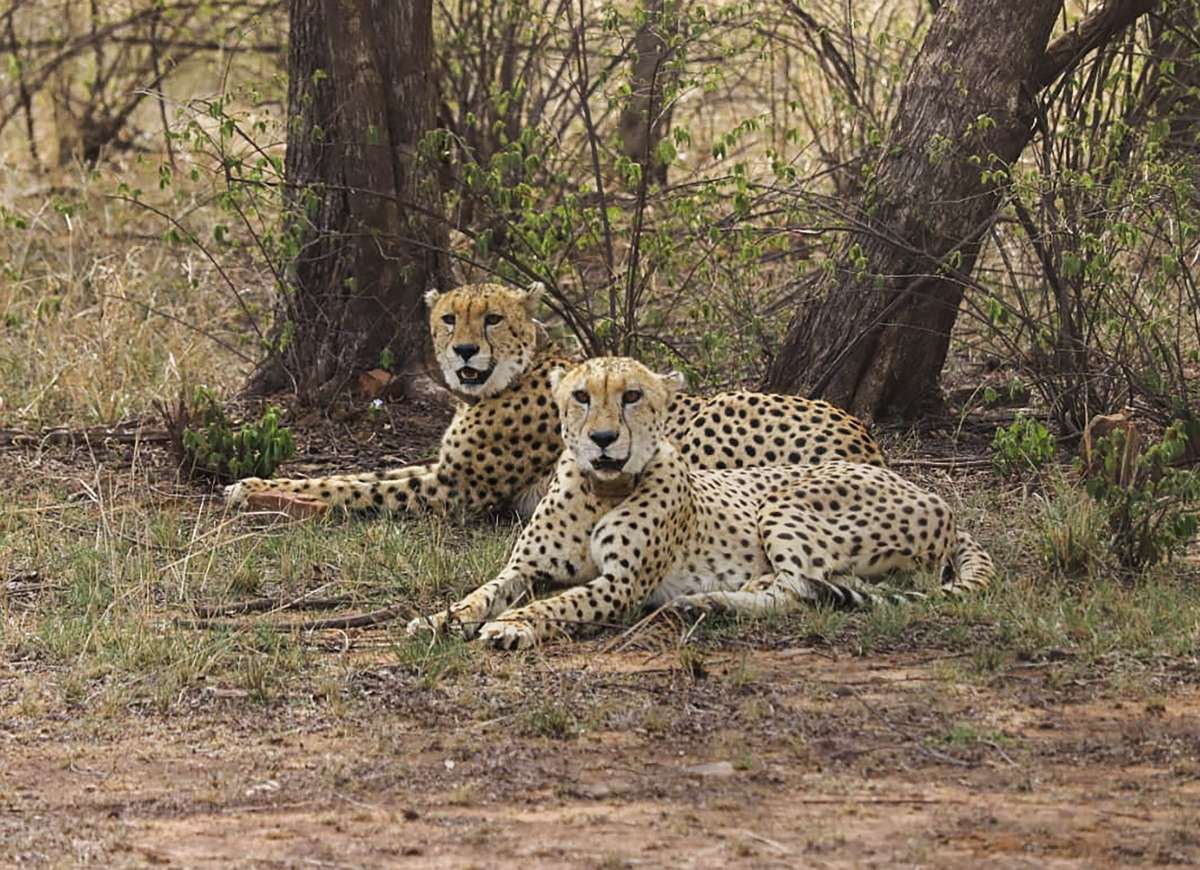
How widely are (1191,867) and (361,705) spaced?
2.15m

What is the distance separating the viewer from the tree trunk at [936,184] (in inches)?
298

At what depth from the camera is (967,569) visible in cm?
586

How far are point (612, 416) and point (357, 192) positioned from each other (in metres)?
3.05

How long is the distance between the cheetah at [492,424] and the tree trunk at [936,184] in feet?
3.31

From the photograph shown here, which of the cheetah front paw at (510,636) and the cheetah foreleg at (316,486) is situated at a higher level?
the cheetah foreleg at (316,486)

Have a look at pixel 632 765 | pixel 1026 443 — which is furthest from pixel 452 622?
pixel 1026 443

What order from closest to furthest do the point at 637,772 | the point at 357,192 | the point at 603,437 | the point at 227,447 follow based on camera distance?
the point at 637,772 < the point at 603,437 < the point at 227,447 < the point at 357,192

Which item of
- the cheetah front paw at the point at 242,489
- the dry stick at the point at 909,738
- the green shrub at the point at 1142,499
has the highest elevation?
the green shrub at the point at 1142,499

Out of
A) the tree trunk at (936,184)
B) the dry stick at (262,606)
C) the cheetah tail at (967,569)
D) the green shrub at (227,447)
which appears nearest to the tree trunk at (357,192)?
the green shrub at (227,447)

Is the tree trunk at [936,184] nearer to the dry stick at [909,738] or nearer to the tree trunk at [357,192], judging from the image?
the tree trunk at [357,192]

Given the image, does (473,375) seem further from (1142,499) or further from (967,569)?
(1142,499)

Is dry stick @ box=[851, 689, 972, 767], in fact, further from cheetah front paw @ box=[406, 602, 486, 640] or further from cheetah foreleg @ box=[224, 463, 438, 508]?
cheetah foreleg @ box=[224, 463, 438, 508]

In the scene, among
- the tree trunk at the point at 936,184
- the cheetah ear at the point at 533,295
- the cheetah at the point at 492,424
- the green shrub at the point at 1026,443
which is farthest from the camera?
the tree trunk at the point at 936,184

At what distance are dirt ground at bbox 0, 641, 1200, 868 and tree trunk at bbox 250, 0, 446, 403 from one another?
3.46 meters
